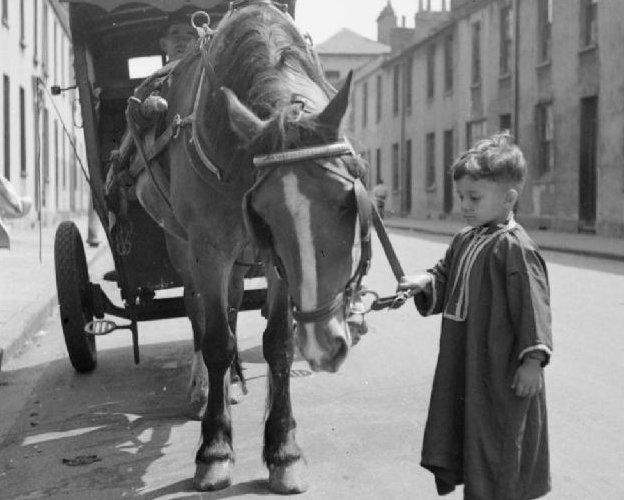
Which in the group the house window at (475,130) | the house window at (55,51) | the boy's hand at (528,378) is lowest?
the boy's hand at (528,378)

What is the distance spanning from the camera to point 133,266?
5539 millimetres

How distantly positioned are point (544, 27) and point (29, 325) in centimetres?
2030

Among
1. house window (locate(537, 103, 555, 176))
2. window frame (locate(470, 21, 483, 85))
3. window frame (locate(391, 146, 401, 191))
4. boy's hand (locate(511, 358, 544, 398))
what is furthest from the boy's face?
window frame (locate(391, 146, 401, 191))

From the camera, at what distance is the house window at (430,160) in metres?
35.8

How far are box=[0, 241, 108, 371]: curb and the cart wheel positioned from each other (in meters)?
0.71

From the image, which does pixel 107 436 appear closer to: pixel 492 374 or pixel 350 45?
pixel 492 374

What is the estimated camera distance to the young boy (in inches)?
111

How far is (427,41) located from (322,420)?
33.0 m

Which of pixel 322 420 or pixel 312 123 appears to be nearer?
pixel 312 123

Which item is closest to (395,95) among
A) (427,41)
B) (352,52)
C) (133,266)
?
(427,41)

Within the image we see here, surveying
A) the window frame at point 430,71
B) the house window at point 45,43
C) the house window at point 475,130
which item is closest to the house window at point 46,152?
the house window at point 45,43

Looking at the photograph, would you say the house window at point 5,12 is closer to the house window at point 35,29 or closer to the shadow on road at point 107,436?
the house window at point 35,29

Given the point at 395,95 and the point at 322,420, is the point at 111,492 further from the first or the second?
the point at 395,95

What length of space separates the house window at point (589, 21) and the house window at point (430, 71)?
46.3 ft
